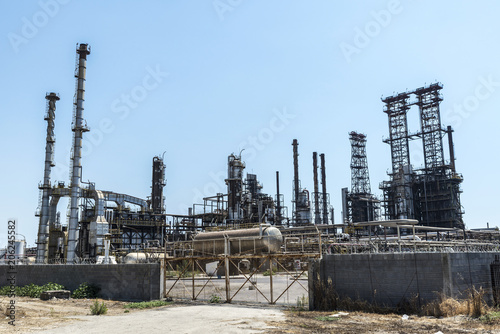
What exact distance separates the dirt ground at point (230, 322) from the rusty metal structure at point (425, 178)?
5239 cm

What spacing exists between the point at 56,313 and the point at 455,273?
1590 cm

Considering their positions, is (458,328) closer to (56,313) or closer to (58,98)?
(56,313)

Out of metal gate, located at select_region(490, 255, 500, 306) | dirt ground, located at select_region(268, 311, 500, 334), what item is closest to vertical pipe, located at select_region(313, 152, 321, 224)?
metal gate, located at select_region(490, 255, 500, 306)

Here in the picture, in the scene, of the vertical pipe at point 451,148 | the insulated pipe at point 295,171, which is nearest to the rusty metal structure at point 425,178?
the vertical pipe at point 451,148

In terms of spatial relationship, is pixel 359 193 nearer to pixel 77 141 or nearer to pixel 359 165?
pixel 359 165

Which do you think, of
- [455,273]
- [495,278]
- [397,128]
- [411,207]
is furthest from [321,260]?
[397,128]

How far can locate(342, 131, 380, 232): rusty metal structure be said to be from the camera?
238ft

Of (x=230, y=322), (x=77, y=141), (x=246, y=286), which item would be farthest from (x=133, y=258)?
(x=230, y=322)

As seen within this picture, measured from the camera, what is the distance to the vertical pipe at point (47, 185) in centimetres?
4788

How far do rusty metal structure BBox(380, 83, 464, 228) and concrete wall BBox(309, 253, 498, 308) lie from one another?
4966 cm

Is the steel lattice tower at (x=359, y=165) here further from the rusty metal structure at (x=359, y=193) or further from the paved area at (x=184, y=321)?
the paved area at (x=184, y=321)

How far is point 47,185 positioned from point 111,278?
31.3 meters

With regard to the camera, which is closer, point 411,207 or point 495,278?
point 495,278

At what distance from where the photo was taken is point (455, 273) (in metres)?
14.8
